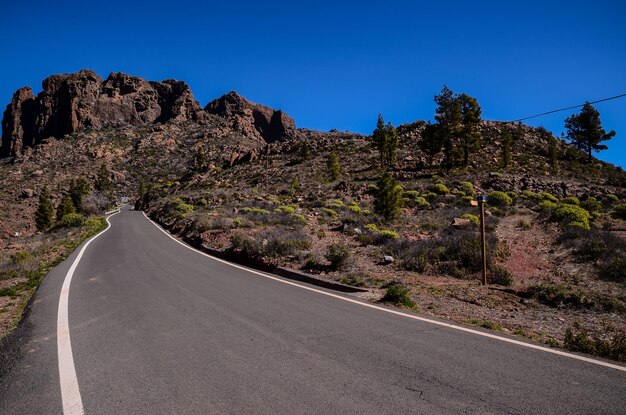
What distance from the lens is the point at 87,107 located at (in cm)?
13300

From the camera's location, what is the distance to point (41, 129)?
142m

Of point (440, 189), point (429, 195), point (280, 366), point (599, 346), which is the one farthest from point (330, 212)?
point (280, 366)

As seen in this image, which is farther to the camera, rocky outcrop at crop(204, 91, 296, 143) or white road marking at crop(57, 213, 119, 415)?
rocky outcrop at crop(204, 91, 296, 143)

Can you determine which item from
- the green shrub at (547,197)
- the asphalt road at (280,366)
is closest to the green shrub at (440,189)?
the green shrub at (547,197)

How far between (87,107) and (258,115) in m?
77.1

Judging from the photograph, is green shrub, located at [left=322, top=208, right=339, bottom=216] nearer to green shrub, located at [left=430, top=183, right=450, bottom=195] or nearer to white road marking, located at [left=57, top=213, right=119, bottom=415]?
green shrub, located at [left=430, top=183, right=450, bottom=195]

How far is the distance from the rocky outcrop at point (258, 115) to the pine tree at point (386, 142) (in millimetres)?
115026

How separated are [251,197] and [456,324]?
32.0 metres

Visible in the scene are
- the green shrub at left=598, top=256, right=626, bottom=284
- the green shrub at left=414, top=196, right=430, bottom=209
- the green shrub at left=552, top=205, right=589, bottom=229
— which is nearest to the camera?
the green shrub at left=598, top=256, right=626, bottom=284

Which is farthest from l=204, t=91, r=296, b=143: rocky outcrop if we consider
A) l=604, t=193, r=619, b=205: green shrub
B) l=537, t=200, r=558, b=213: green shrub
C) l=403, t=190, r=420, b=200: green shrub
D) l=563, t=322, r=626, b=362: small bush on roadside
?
l=563, t=322, r=626, b=362: small bush on roadside

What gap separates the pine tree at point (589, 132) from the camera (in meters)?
52.2

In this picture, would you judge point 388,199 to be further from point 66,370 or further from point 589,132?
point 589,132

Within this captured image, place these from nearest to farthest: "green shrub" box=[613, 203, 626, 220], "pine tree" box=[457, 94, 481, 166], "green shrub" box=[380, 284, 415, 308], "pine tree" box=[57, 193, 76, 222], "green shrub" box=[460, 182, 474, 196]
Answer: "green shrub" box=[380, 284, 415, 308] < "green shrub" box=[613, 203, 626, 220] < "green shrub" box=[460, 182, 474, 196] < "pine tree" box=[457, 94, 481, 166] < "pine tree" box=[57, 193, 76, 222]

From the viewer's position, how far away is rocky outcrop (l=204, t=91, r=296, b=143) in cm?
16575
